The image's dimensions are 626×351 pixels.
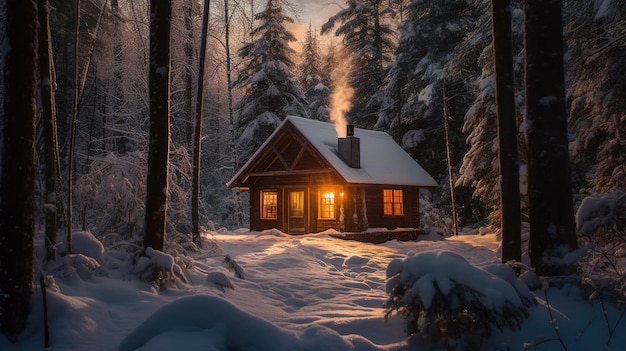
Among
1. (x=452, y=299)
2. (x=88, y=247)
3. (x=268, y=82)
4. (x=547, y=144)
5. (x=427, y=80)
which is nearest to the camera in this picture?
(x=452, y=299)

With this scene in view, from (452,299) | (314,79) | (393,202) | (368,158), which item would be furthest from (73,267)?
(314,79)

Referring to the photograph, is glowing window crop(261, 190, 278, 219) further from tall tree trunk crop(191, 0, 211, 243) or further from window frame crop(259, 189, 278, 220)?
tall tree trunk crop(191, 0, 211, 243)

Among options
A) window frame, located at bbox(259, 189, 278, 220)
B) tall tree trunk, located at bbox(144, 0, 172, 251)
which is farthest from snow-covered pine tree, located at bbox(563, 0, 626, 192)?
window frame, located at bbox(259, 189, 278, 220)

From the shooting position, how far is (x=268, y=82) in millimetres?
32938

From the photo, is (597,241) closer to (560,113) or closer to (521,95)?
(560,113)

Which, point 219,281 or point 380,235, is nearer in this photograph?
point 219,281

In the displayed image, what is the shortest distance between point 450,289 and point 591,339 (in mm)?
2083

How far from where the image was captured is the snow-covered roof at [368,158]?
819 inches

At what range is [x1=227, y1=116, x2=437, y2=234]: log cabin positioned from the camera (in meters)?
21.2

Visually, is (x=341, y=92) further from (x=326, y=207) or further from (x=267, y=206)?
(x=326, y=207)

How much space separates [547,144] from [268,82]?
89.7ft

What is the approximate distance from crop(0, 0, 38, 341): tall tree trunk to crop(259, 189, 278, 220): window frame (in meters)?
19.0

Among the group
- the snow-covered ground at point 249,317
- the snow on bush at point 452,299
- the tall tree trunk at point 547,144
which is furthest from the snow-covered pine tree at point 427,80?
the snow on bush at point 452,299

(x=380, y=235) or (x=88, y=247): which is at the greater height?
(x=88, y=247)
